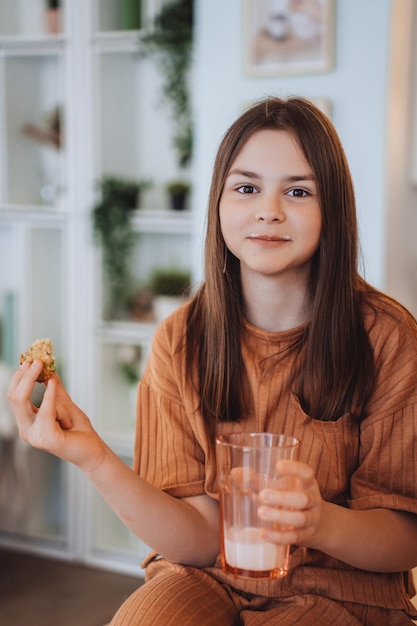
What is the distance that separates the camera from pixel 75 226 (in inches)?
131

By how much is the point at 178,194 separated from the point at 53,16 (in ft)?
2.87

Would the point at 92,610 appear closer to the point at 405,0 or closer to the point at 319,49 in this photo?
the point at 319,49

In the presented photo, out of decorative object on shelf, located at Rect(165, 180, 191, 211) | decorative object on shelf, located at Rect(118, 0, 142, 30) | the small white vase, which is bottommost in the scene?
the small white vase

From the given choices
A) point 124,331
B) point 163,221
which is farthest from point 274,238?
point 124,331

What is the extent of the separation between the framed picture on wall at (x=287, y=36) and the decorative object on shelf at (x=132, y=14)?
726 millimetres

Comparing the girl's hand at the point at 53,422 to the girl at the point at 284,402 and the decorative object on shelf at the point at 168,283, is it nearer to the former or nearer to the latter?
the girl at the point at 284,402

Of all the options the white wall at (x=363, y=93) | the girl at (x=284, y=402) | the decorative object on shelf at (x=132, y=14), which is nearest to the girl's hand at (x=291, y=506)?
the girl at (x=284, y=402)

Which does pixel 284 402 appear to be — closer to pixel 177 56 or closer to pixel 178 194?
pixel 178 194

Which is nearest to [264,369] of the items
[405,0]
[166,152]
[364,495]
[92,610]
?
[364,495]

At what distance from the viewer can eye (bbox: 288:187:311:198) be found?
4.47ft

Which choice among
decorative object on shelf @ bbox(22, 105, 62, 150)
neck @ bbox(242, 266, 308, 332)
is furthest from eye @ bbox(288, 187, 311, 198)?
decorative object on shelf @ bbox(22, 105, 62, 150)

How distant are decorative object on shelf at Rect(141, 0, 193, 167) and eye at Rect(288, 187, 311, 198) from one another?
194 cm

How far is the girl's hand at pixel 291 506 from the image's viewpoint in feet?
3.34

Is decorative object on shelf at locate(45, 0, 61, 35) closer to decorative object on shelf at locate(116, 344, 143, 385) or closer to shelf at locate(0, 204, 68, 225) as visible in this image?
shelf at locate(0, 204, 68, 225)
